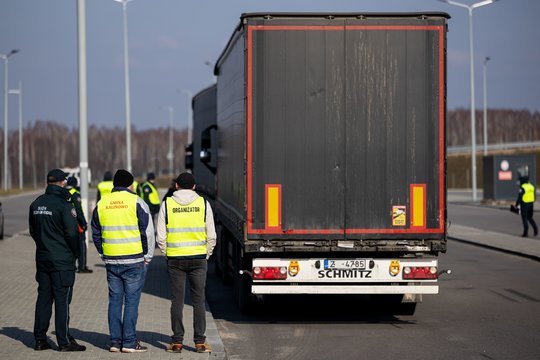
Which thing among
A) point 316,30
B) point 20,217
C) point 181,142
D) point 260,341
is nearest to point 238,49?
point 316,30

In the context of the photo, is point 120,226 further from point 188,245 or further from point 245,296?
point 245,296

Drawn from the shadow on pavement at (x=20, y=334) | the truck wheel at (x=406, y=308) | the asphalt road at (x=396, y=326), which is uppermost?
the shadow on pavement at (x=20, y=334)

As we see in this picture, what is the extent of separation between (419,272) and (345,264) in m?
0.82

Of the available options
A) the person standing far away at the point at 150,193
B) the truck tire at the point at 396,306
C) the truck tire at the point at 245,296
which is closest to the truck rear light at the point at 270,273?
the truck tire at the point at 245,296

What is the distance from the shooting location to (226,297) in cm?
1454

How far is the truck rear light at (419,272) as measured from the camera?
11.3 meters

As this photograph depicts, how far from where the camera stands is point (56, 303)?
9516mm

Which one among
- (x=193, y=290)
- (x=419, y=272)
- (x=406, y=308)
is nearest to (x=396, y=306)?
(x=406, y=308)

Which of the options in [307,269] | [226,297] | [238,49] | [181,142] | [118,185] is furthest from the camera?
[181,142]

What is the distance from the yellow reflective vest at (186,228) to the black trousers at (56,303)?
0.98 metres

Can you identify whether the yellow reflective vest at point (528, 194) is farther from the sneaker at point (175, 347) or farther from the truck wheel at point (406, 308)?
the sneaker at point (175, 347)

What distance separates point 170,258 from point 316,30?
309 centimetres

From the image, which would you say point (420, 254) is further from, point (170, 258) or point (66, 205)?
point (66, 205)

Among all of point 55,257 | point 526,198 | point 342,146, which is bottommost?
point 55,257
